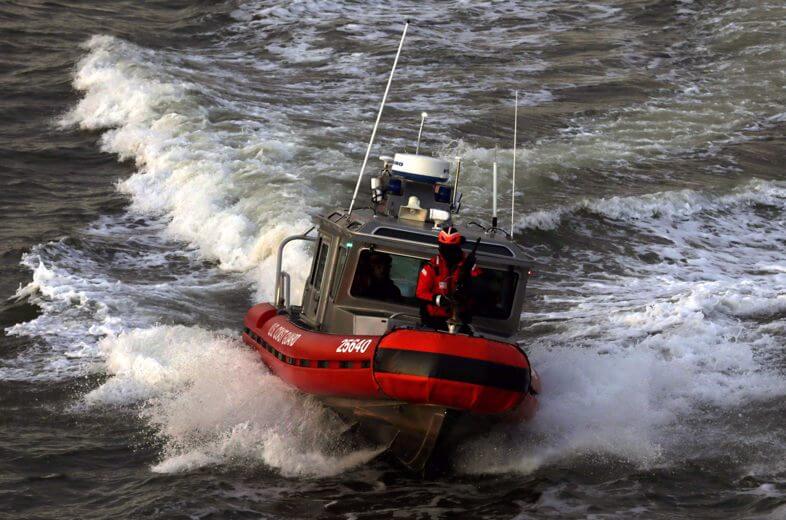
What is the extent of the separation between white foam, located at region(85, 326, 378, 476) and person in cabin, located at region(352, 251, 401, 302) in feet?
3.17

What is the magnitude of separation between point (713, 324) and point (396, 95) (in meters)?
11.5

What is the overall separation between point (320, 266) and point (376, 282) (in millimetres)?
1081

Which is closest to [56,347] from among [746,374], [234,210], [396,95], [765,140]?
[234,210]

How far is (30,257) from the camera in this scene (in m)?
14.5

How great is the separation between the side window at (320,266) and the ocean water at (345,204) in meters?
0.94

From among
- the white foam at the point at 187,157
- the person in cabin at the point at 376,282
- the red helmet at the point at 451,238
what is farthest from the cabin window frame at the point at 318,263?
the white foam at the point at 187,157

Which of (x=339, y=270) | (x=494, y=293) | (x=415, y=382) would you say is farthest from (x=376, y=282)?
(x=415, y=382)

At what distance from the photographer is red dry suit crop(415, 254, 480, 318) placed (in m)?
8.41

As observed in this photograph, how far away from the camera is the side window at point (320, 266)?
9.91 meters

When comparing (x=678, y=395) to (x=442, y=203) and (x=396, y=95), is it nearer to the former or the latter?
(x=442, y=203)

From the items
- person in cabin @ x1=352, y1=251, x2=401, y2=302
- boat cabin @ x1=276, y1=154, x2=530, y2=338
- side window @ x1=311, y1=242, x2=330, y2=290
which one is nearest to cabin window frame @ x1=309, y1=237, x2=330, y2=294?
side window @ x1=311, y1=242, x2=330, y2=290

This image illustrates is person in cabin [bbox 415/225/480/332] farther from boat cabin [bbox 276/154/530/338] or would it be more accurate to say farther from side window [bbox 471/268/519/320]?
side window [bbox 471/268/519/320]

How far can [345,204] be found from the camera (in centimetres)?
1623

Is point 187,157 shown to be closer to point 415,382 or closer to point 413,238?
point 413,238
